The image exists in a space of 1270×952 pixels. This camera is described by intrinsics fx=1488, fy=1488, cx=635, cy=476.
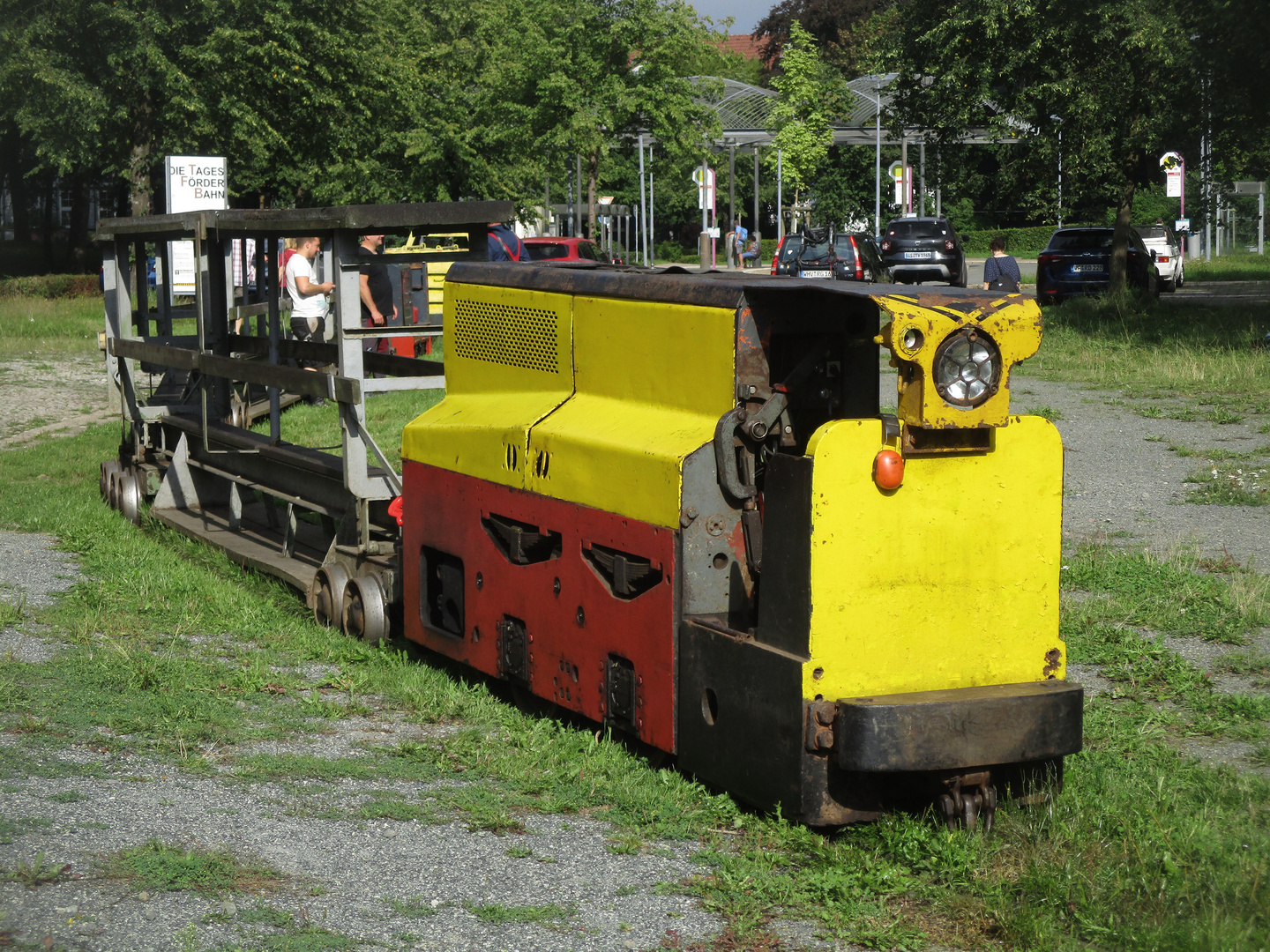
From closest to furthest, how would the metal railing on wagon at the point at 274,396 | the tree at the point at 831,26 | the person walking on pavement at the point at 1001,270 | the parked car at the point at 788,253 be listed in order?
1. the metal railing on wagon at the point at 274,396
2. the person walking on pavement at the point at 1001,270
3. the parked car at the point at 788,253
4. the tree at the point at 831,26

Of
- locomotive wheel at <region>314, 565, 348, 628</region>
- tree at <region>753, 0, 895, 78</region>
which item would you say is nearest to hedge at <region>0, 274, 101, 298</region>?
locomotive wheel at <region>314, 565, 348, 628</region>

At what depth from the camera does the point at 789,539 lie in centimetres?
477

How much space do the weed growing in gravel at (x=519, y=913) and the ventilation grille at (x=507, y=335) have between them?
2.57m

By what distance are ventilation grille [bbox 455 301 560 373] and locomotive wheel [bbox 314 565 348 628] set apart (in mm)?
1596

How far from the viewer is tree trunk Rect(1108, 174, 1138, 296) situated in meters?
Answer: 26.1

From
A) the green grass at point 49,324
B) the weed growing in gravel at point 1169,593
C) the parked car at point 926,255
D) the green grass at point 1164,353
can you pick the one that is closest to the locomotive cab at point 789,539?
the weed growing in gravel at point 1169,593

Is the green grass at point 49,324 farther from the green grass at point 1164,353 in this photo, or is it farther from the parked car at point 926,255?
the parked car at point 926,255

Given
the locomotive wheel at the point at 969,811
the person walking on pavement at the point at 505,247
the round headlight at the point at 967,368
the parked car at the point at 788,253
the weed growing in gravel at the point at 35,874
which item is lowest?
the locomotive wheel at the point at 969,811

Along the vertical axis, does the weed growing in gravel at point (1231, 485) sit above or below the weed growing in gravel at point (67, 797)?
above

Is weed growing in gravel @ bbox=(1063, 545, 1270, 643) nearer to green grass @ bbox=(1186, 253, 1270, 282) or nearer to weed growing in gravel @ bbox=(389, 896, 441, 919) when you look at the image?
weed growing in gravel @ bbox=(389, 896, 441, 919)

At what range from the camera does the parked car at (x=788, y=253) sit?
33438mm

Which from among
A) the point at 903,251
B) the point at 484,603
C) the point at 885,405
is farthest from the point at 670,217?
the point at 484,603

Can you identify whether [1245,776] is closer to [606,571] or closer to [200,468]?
[606,571]

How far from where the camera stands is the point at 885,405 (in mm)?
15906
